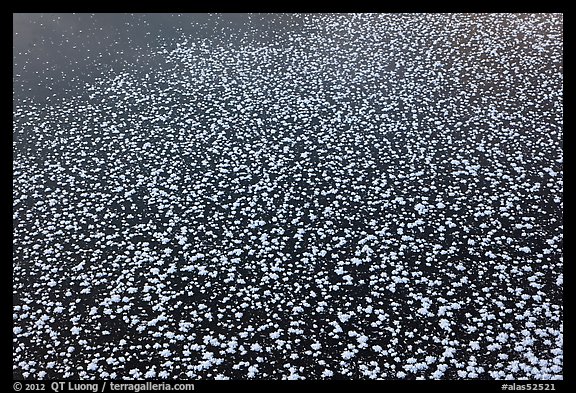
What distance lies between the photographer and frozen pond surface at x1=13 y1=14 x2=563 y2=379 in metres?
1.19

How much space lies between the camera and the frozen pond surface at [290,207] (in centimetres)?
119

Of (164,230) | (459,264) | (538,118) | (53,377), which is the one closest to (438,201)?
(459,264)

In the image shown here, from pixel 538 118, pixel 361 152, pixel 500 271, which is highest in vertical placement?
pixel 538 118

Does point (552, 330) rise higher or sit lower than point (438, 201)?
lower

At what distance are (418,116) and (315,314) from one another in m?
1.08

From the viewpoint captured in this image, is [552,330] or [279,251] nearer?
[552,330]

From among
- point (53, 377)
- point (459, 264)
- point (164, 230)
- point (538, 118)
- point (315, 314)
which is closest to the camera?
point (53, 377)

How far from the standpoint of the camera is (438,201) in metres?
1.60

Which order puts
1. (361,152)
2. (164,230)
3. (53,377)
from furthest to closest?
(361,152) < (164,230) < (53,377)

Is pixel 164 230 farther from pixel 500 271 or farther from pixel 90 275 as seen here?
pixel 500 271

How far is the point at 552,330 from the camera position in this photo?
1.20m

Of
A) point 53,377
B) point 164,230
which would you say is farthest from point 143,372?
point 164,230

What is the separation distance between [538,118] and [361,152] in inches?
29.0

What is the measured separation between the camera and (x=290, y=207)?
1.61m
